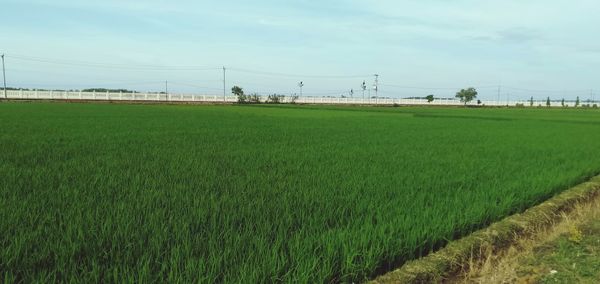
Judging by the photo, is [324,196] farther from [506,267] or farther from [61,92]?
[61,92]

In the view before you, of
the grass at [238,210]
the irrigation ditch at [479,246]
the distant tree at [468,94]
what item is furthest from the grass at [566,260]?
the distant tree at [468,94]

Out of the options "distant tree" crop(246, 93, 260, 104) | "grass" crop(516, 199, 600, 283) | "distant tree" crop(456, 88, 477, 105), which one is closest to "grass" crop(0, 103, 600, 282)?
"grass" crop(516, 199, 600, 283)

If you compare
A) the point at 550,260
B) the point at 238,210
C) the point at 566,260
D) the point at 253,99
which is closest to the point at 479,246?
the point at 550,260

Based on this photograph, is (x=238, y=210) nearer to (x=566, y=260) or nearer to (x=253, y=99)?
(x=566, y=260)

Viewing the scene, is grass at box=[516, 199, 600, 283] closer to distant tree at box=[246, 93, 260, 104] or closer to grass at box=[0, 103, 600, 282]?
grass at box=[0, 103, 600, 282]

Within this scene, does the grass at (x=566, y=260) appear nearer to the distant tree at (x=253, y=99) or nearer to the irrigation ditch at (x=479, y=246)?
the irrigation ditch at (x=479, y=246)

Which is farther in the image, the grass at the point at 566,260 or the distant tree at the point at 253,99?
the distant tree at the point at 253,99

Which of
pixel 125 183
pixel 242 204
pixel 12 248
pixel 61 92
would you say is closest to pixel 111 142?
pixel 125 183

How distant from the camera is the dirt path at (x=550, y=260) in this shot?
9.05 feet

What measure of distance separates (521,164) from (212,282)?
6215 mm

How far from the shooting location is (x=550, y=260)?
10.1 feet

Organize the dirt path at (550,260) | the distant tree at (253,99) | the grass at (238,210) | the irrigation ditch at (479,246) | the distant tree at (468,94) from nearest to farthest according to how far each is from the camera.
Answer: the grass at (238,210), the irrigation ditch at (479,246), the dirt path at (550,260), the distant tree at (253,99), the distant tree at (468,94)

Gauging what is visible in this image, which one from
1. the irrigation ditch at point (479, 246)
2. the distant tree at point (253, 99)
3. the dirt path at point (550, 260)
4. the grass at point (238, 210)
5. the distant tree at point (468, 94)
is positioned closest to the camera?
the grass at point (238, 210)

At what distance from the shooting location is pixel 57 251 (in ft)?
7.48
